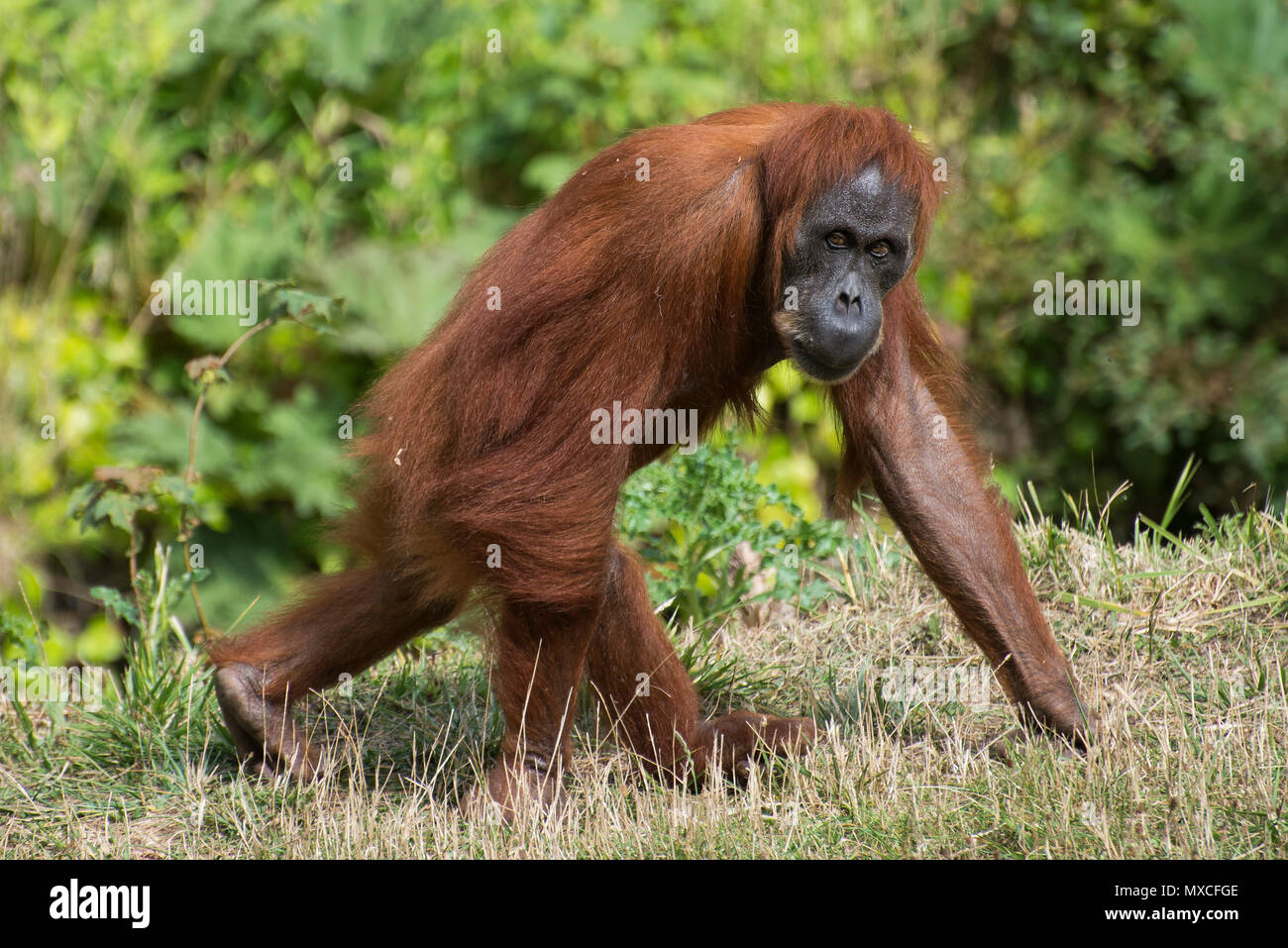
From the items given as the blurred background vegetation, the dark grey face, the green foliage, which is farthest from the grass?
the blurred background vegetation

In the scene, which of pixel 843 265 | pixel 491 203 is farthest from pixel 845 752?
pixel 491 203

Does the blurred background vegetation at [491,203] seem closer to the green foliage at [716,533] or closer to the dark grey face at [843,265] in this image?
the green foliage at [716,533]

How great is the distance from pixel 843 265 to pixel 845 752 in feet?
4.76

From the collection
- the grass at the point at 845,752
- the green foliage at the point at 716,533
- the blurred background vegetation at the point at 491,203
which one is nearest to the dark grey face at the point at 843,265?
the grass at the point at 845,752

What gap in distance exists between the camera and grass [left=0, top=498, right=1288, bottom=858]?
151 inches

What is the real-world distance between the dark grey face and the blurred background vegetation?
4.19 m

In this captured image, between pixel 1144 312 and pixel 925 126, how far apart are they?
211 centimetres

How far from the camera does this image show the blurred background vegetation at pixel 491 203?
866 cm

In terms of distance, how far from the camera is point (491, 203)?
10203 mm

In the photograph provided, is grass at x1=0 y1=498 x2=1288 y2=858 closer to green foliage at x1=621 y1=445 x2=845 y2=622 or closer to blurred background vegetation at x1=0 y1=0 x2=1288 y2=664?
green foliage at x1=621 y1=445 x2=845 y2=622

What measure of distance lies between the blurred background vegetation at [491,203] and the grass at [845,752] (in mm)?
3119

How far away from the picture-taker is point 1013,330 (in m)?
9.97

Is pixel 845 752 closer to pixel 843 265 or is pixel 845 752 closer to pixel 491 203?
pixel 843 265
